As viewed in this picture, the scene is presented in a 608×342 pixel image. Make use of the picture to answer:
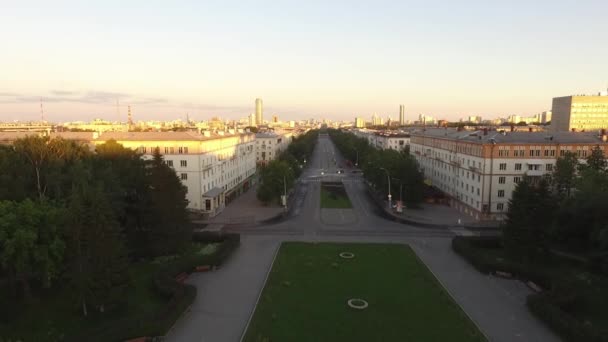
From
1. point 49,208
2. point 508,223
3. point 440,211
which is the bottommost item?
point 440,211

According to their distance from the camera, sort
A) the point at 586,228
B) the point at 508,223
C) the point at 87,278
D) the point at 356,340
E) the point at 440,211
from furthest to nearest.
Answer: the point at 440,211
the point at 586,228
the point at 508,223
the point at 87,278
the point at 356,340

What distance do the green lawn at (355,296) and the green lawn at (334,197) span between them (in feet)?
84.9

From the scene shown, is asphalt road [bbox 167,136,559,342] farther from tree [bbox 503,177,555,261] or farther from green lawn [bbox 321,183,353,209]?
green lawn [bbox 321,183,353,209]

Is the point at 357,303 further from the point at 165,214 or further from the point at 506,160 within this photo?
the point at 506,160

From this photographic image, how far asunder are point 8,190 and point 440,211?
55.4 metres

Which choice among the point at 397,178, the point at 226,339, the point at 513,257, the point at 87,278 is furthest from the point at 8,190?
the point at 397,178

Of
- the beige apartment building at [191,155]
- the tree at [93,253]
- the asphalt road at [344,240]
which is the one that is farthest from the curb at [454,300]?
the beige apartment building at [191,155]

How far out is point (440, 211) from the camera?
63094 millimetres

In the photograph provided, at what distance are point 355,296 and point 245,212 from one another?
3437cm

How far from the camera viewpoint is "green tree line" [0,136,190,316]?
87.7 feet

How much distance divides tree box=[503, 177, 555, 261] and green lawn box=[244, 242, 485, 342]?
8936 millimetres

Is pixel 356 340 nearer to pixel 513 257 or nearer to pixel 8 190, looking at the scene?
pixel 513 257

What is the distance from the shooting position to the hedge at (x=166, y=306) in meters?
23.1

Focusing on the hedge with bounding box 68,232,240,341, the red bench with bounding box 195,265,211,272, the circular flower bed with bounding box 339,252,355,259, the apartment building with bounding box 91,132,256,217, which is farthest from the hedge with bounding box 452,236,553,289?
the apartment building with bounding box 91,132,256,217
